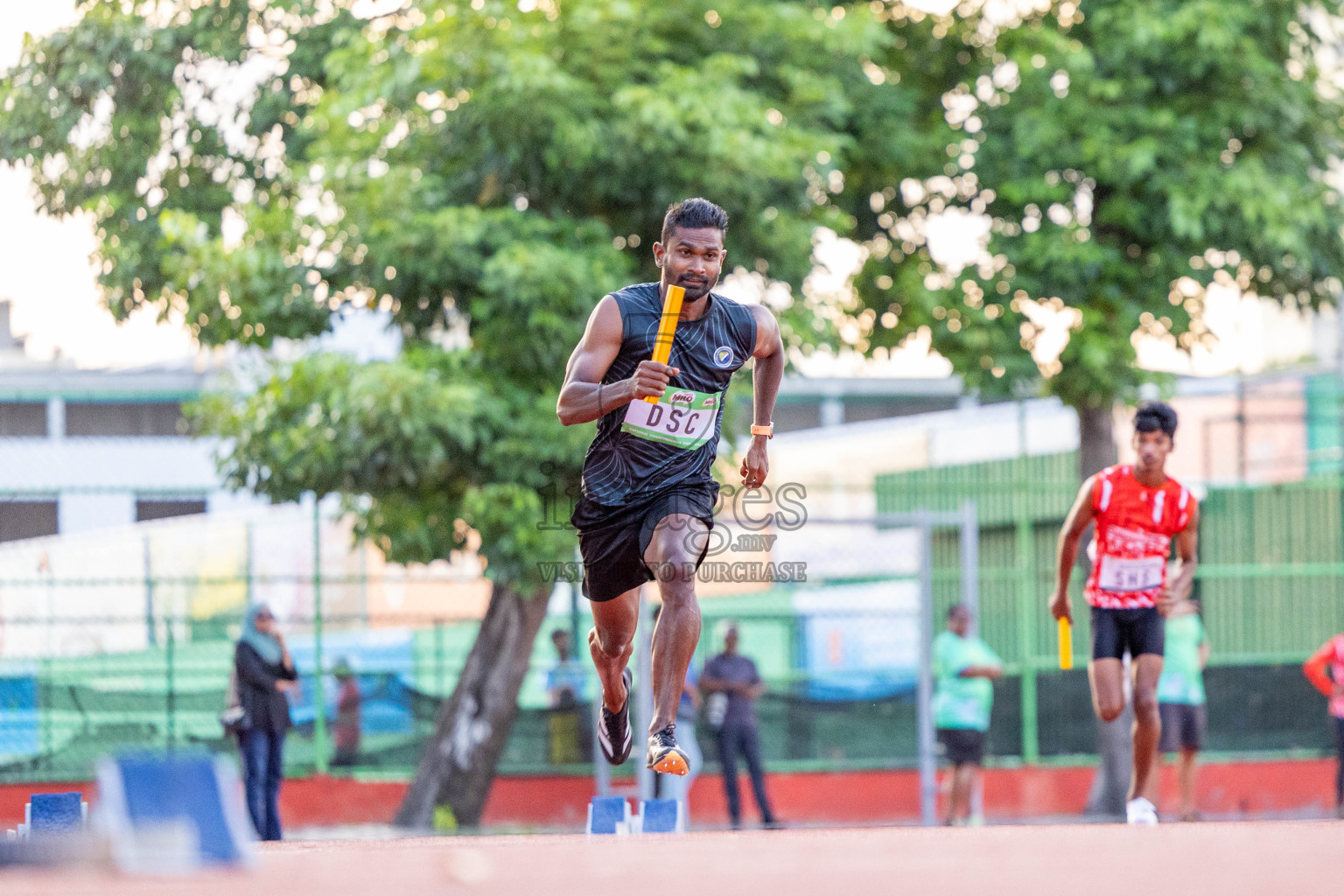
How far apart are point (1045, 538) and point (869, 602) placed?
2.86m

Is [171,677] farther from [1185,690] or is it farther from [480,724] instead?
[1185,690]

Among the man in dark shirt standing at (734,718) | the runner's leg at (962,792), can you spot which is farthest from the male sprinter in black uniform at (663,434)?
the runner's leg at (962,792)

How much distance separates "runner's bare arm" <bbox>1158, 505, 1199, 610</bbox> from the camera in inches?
312

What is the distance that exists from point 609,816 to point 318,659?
Result: 7655mm

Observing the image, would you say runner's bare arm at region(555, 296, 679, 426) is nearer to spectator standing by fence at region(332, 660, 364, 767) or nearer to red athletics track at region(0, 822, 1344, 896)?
red athletics track at region(0, 822, 1344, 896)

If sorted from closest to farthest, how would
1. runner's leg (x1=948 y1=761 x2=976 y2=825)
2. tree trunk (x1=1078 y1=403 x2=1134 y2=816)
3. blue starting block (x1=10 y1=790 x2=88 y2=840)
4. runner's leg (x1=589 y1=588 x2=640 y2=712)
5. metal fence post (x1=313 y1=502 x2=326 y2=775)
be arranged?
runner's leg (x1=589 y1=588 x2=640 y2=712)
blue starting block (x1=10 y1=790 x2=88 y2=840)
runner's leg (x1=948 y1=761 x2=976 y2=825)
metal fence post (x1=313 y1=502 x2=326 y2=775)
tree trunk (x1=1078 y1=403 x2=1134 y2=816)

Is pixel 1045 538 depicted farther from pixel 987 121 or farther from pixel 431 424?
pixel 431 424

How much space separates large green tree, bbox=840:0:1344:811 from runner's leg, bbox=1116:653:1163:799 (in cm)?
604

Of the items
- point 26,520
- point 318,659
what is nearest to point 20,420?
point 26,520

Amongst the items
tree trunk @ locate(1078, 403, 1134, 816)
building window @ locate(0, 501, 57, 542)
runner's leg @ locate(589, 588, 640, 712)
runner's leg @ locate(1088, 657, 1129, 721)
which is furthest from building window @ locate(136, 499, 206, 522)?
runner's leg @ locate(1088, 657, 1129, 721)

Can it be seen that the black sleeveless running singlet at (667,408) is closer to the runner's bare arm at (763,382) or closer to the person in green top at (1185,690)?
the runner's bare arm at (763,382)

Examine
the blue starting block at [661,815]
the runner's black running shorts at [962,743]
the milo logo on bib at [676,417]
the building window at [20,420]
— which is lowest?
the runner's black running shorts at [962,743]

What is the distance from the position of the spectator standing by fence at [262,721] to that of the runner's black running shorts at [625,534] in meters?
5.68

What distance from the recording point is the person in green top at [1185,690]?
13.2m
